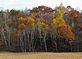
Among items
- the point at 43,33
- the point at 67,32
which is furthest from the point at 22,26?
the point at 67,32

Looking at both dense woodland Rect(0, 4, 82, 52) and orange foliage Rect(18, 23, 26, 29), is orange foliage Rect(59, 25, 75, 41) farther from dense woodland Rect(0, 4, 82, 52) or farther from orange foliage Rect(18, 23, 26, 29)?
orange foliage Rect(18, 23, 26, 29)

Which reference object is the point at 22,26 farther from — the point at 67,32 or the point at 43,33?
the point at 67,32

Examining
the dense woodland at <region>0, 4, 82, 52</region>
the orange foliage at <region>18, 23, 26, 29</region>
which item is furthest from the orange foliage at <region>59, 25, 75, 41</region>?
the orange foliage at <region>18, 23, 26, 29</region>

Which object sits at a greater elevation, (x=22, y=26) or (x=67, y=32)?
(x=22, y=26)

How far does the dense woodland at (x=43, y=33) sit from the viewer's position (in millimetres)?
58000

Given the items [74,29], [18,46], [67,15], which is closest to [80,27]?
[74,29]

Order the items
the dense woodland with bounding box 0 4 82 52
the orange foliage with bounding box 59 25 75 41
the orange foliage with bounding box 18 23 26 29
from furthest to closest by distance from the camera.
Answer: the orange foliage with bounding box 18 23 26 29, the dense woodland with bounding box 0 4 82 52, the orange foliage with bounding box 59 25 75 41

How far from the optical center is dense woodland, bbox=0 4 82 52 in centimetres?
5800

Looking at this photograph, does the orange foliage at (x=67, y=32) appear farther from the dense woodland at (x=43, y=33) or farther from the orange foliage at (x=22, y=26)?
the orange foliage at (x=22, y=26)

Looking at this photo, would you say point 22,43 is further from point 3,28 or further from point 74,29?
point 74,29

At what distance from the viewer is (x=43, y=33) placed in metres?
59.2

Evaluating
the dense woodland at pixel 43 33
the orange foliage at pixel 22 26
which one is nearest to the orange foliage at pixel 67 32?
the dense woodland at pixel 43 33

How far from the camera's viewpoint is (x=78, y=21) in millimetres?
60656

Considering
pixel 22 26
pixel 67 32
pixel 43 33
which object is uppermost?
pixel 22 26
